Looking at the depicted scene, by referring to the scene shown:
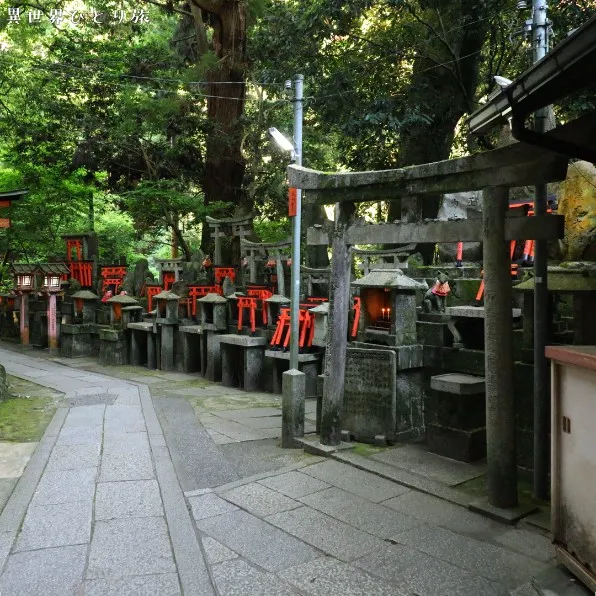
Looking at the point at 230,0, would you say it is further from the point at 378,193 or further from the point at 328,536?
the point at 328,536

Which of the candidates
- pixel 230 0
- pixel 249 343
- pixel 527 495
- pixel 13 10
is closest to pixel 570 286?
pixel 527 495

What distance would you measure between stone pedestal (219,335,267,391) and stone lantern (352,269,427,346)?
4991mm

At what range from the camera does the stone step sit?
6410mm

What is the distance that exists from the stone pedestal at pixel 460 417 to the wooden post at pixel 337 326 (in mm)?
1232

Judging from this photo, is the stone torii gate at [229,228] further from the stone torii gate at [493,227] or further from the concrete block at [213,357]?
the stone torii gate at [493,227]

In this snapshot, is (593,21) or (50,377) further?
(50,377)

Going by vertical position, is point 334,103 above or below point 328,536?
above

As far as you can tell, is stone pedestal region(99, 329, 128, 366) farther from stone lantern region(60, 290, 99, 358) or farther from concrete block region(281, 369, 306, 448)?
concrete block region(281, 369, 306, 448)

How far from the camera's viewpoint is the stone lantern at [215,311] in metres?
14.3

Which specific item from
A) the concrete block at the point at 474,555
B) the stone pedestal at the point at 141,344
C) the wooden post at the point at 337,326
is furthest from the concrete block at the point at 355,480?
the stone pedestal at the point at 141,344

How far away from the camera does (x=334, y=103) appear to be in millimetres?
13352

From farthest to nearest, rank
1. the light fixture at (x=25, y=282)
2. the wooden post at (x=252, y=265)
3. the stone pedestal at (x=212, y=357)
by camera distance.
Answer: the light fixture at (x=25, y=282) → the wooden post at (x=252, y=265) → the stone pedestal at (x=212, y=357)

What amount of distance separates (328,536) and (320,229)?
3.87 meters

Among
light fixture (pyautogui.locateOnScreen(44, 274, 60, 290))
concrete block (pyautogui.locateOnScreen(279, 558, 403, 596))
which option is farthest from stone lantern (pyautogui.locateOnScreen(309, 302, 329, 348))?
light fixture (pyautogui.locateOnScreen(44, 274, 60, 290))
